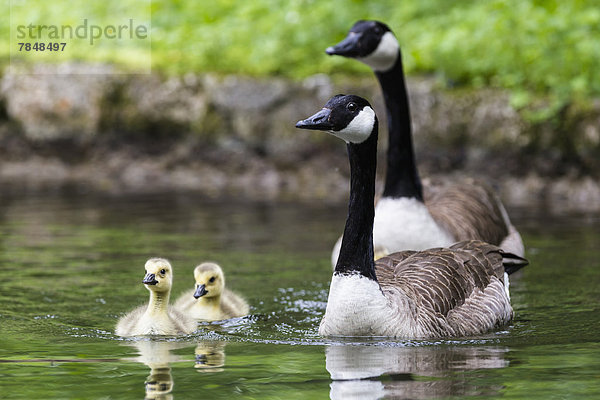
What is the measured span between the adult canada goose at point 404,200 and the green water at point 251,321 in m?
0.69

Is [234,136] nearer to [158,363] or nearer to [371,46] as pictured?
[371,46]

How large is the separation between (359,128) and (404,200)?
269 centimetres

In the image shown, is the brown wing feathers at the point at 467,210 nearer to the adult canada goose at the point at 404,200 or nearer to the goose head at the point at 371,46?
the adult canada goose at the point at 404,200

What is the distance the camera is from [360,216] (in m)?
7.55

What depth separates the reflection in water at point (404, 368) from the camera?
5.84 m

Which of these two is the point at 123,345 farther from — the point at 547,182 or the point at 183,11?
the point at 183,11

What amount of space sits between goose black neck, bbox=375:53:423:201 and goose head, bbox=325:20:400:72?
0.12 metres

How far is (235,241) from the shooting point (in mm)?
12250

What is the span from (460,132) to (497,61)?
1.25m

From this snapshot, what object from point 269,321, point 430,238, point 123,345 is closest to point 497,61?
point 430,238

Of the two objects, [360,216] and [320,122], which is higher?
[320,122]

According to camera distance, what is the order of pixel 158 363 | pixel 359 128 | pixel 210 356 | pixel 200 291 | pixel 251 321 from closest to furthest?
pixel 158 363
pixel 210 356
pixel 359 128
pixel 200 291
pixel 251 321

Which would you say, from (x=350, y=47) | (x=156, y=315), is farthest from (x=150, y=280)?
(x=350, y=47)

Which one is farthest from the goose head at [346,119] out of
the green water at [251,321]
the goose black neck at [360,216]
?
the green water at [251,321]
